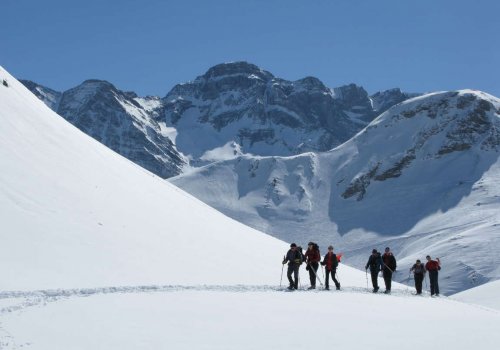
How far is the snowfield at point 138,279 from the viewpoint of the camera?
14.4m

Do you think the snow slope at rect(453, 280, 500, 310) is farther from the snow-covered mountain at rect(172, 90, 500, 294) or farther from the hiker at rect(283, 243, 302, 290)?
the snow-covered mountain at rect(172, 90, 500, 294)

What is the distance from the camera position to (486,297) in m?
40.9

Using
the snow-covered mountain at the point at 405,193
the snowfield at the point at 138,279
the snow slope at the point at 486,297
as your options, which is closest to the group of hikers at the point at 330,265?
the snowfield at the point at 138,279

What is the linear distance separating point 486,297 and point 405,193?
430 ft

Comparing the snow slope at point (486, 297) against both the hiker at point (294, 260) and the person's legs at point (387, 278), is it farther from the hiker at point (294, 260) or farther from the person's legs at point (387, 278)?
the hiker at point (294, 260)

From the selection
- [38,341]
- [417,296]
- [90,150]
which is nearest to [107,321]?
[38,341]

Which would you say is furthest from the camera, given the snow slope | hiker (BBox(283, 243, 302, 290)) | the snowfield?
the snow slope

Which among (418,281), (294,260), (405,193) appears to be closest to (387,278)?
(418,281)

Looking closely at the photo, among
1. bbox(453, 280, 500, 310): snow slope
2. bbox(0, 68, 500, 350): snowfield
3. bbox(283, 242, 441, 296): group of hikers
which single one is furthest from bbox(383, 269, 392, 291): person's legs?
bbox(453, 280, 500, 310): snow slope

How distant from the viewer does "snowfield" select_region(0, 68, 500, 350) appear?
14.4 meters

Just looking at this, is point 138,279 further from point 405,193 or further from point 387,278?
point 405,193

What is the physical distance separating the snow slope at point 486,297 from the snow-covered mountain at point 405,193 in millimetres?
66328

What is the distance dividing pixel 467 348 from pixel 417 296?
15.2 metres

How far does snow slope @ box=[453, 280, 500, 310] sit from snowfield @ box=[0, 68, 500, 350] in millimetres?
7224
